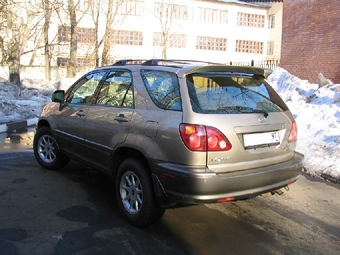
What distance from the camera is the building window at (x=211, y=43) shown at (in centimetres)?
4325

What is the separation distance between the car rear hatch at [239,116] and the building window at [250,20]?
147 feet

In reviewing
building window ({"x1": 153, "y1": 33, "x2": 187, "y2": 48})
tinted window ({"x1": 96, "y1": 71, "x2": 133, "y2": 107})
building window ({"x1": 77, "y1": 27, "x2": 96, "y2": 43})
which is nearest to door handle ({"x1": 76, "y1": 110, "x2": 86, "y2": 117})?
tinted window ({"x1": 96, "y1": 71, "x2": 133, "y2": 107})

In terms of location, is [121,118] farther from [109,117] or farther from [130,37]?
[130,37]

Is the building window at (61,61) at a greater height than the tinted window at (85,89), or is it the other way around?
the building window at (61,61)

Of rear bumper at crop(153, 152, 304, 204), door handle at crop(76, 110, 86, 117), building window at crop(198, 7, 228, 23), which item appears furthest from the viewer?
building window at crop(198, 7, 228, 23)

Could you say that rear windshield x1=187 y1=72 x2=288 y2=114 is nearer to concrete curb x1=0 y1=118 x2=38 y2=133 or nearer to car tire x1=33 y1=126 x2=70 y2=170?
car tire x1=33 y1=126 x2=70 y2=170

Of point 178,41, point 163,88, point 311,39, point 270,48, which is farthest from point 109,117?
point 270,48

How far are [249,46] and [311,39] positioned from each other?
114 ft

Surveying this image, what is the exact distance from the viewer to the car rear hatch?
318 centimetres

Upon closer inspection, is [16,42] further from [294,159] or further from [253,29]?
[253,29]

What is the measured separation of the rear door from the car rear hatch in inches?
34.8

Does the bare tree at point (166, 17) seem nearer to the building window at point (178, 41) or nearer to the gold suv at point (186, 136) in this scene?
the building window at point (178, 41)

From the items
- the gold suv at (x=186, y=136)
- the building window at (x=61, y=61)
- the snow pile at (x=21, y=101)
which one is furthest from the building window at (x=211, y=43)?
the gold suv at (x=186, y=136)

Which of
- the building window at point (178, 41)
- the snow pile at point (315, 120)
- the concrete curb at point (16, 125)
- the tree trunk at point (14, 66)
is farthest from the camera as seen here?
the building window at point (178, 41)
